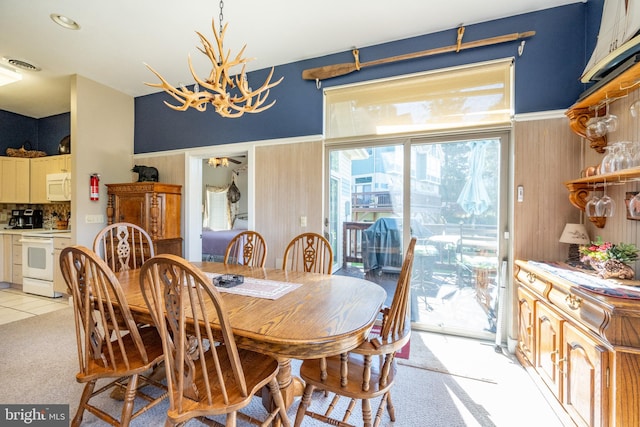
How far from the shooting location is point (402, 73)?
2951 millimetres

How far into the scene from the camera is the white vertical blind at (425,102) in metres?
2.67

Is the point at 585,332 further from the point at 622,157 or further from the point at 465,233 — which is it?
the point at 465,233

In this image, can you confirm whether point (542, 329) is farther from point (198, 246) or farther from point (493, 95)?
point (198, 246)

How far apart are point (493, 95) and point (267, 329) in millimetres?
2908

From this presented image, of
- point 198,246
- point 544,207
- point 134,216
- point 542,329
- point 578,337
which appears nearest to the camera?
point 578,337

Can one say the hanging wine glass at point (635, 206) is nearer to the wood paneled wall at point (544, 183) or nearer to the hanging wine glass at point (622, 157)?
the hanging wine glass at point (622, 157)

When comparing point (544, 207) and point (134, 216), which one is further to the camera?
point (134, 216)

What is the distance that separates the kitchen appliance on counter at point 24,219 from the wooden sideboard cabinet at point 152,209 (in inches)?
89.7

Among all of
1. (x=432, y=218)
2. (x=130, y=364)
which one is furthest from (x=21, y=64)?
(x=432, y=218)

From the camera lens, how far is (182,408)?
1.12 metres

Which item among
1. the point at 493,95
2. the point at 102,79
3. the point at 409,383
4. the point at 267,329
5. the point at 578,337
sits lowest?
the point at 409,383

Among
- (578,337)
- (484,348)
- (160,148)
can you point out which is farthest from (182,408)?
(160,148)

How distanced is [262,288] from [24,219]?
5722 millimetres

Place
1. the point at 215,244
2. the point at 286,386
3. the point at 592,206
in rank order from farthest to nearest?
1. the point at 215,244
2. the point at 592,206
3. the point at 286,386
